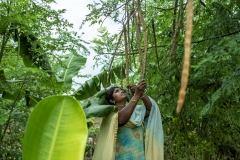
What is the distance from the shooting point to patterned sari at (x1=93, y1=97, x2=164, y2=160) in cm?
251

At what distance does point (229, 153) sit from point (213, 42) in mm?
3510

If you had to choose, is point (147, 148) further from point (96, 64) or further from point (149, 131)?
point (96, 64)

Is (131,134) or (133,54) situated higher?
(133,54)

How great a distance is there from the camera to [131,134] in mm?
2594

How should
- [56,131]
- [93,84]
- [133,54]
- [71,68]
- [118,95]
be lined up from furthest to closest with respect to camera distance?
1. [93,84]
2. [71,68]
3. [118,95]
4. [133,54]
5. [56,131]

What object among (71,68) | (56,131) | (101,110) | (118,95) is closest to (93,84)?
(71,68)

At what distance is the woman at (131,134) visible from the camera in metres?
2.51

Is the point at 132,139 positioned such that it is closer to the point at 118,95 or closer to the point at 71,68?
the point at 118,95

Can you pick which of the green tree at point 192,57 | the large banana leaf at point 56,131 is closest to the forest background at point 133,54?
the green tree at point 192,57

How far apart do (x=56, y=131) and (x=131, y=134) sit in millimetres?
976

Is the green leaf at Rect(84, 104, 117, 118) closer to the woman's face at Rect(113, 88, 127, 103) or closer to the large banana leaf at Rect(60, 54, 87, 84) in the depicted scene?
the woman's face at Rect(113, 88, 127, 103)

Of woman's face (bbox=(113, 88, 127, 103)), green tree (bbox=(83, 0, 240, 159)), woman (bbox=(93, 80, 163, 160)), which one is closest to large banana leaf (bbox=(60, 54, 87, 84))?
green tree (bbox=(83, 0, 240, 159))

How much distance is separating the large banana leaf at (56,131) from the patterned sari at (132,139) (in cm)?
80

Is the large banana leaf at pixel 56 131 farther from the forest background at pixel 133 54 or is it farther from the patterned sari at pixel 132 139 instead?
the patterned sari at pixel 132 139
